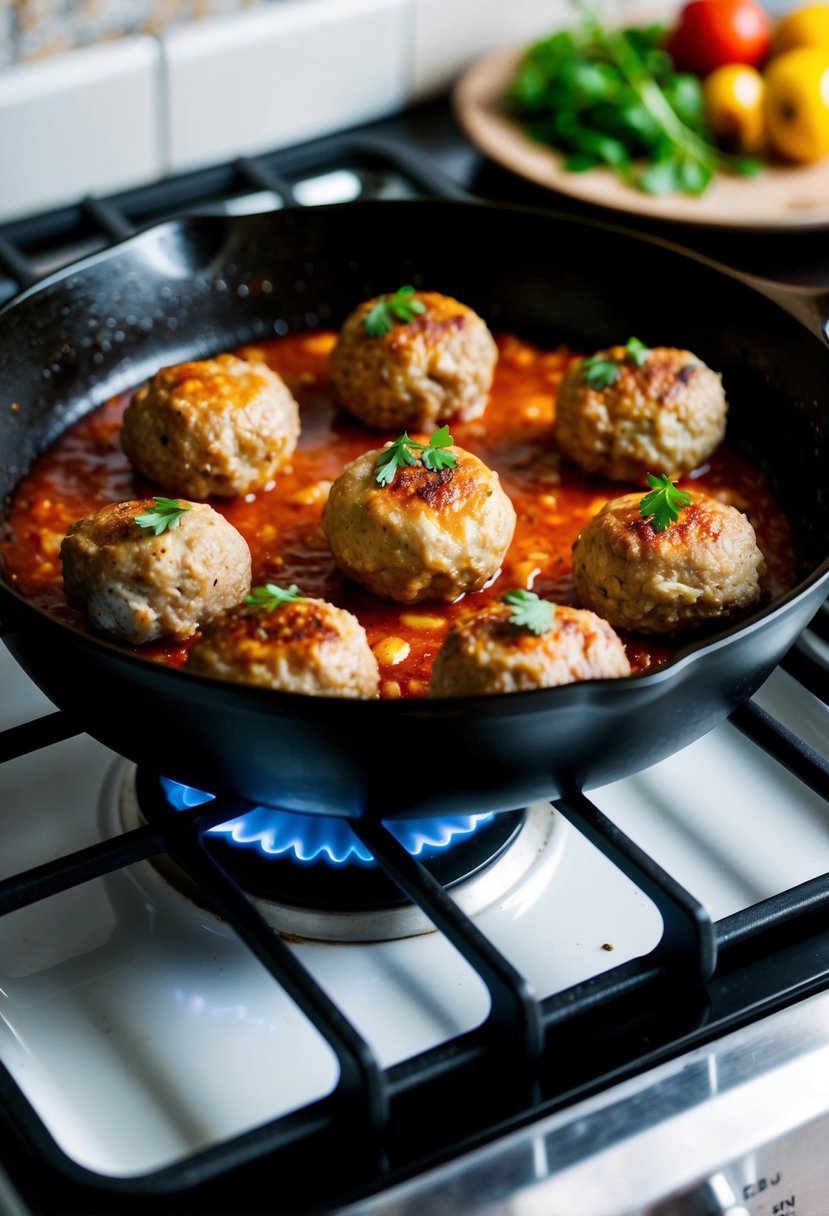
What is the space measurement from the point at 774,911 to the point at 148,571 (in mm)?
743

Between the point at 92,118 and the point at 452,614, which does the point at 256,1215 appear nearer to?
the point at 452,614

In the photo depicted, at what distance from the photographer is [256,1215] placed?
1.24 metres

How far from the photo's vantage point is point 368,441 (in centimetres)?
213

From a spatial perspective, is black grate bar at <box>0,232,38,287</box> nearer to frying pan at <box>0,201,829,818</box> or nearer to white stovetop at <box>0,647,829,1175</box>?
frying pan at <box>0,201,829,818</box>

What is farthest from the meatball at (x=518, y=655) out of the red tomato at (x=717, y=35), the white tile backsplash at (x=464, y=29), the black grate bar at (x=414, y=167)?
the white tile backsplash at (x=464, y=29)

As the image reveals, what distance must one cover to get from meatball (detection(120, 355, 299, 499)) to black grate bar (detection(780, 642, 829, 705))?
703 millimetres

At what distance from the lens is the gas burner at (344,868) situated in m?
1.56

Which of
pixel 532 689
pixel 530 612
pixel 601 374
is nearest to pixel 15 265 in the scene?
pixel 601 374

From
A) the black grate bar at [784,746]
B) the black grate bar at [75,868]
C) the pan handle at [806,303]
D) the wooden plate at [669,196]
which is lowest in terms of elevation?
the black grate bar at [784,746]

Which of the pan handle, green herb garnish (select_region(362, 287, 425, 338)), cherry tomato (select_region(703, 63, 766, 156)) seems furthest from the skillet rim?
cherry tomato (select_region(703, 63, 766, 156))

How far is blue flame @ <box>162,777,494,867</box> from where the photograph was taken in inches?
62.5

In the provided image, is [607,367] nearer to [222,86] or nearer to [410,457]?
[410,457]

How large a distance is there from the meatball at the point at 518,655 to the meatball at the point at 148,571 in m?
0.33

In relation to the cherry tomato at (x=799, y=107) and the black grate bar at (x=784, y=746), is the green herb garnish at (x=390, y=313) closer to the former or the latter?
the black grate bar at (x=784, y=746)
